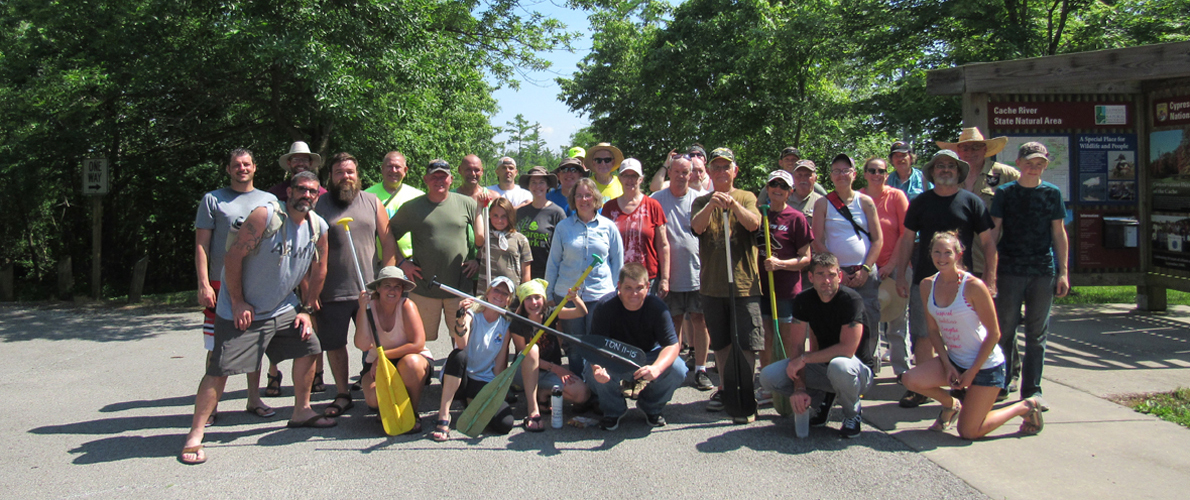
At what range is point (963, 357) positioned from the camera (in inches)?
174

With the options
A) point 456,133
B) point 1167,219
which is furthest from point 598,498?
point 456,133

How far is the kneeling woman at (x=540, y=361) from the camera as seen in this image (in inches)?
189

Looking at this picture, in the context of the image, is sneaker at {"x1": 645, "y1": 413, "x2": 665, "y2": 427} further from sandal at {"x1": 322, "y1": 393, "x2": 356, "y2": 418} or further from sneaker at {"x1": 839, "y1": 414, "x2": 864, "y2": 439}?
sandal at {"x1": 322, "y1": 393, "x2": 356, "y2": 418}

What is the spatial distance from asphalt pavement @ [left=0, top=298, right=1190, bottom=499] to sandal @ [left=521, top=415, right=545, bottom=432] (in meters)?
0.10

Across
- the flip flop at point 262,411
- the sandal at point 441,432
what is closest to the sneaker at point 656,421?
the sandal at point 441,432

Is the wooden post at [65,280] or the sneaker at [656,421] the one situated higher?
the wooden post at [65,280]

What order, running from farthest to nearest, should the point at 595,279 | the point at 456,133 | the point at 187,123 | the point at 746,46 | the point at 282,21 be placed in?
the point at 746,46
the point at 456,133
the point at 187,123
the point at 282,21
the point at 595,279

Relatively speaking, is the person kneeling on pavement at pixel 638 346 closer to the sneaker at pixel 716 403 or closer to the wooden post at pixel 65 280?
the sneaker at pixel 716 403

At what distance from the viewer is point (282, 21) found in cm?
921

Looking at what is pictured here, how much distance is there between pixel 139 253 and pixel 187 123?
5.24m

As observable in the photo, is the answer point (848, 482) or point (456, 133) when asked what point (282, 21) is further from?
point (848, 482)

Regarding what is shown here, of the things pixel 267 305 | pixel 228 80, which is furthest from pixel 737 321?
pixel 228 80

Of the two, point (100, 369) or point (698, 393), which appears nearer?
point (698, 393)

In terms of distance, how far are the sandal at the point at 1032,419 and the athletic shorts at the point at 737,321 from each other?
62.9 inches
